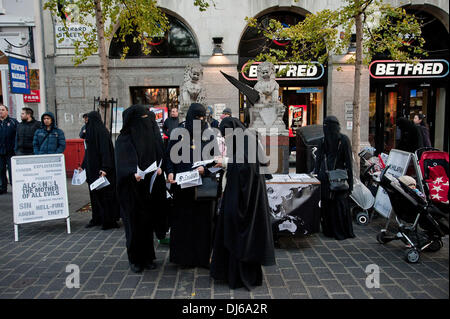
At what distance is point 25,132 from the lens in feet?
28.1

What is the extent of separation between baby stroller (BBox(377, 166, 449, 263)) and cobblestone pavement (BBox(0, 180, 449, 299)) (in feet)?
0.61

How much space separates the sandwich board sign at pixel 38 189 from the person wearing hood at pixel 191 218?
2.81m

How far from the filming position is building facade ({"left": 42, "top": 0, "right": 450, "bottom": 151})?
1291 centimetres

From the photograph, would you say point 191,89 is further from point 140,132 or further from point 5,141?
point 140,132

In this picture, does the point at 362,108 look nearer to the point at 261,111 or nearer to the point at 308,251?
the point at 261,111

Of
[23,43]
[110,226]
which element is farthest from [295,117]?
[23,43]

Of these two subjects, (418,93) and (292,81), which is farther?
(418,93)

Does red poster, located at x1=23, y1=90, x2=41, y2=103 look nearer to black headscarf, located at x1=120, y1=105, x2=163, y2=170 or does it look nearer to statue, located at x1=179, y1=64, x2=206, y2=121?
statue, located at x1=179, y1=64, x2=206, y2=121

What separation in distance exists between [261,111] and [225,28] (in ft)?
16.7

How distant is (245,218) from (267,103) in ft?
22.6

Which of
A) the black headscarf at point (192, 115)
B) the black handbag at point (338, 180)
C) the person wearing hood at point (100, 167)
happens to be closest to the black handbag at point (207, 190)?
the black headscarf at point (192, 115)

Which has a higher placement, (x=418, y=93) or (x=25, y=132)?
(x=418, y=93)
